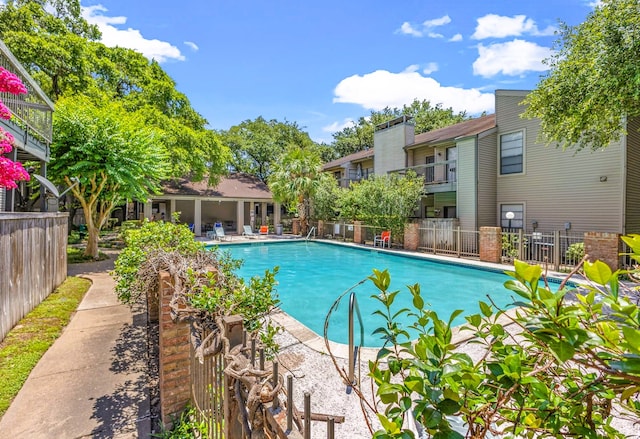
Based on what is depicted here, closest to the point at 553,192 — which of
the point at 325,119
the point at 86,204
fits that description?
the point at 86,204

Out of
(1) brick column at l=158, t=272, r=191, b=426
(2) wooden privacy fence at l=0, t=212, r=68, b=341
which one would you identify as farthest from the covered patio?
(1) brick column at l=158, t=272, r=191, b=426

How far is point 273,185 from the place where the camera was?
81.5ft

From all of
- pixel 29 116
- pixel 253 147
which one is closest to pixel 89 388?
pixel 29 116

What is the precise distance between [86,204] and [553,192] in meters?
21.1

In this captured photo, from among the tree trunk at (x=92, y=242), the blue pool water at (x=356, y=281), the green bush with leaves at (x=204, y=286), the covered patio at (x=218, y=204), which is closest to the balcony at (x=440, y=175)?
the blue pool water at (x=356, y=281)

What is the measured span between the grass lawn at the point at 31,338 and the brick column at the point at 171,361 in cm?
191

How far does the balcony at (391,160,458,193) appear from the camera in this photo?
1886 cm

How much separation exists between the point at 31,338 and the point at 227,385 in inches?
227

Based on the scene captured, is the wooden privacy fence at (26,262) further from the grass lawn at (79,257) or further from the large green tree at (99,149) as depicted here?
the grass lawn at (79,257)

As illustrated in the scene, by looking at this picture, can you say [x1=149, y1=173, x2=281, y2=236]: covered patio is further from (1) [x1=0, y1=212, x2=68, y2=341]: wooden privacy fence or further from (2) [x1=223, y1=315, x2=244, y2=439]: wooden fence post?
(2) [x1=223, y1=315, x2=244, y2=439]: wooden fence post

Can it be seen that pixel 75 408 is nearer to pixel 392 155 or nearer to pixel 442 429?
pixel 442 429

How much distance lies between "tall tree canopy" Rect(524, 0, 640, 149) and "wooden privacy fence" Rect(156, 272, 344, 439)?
9.63 meters

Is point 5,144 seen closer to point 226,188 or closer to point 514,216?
point 514,216

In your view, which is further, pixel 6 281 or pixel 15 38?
pixel 15 38
